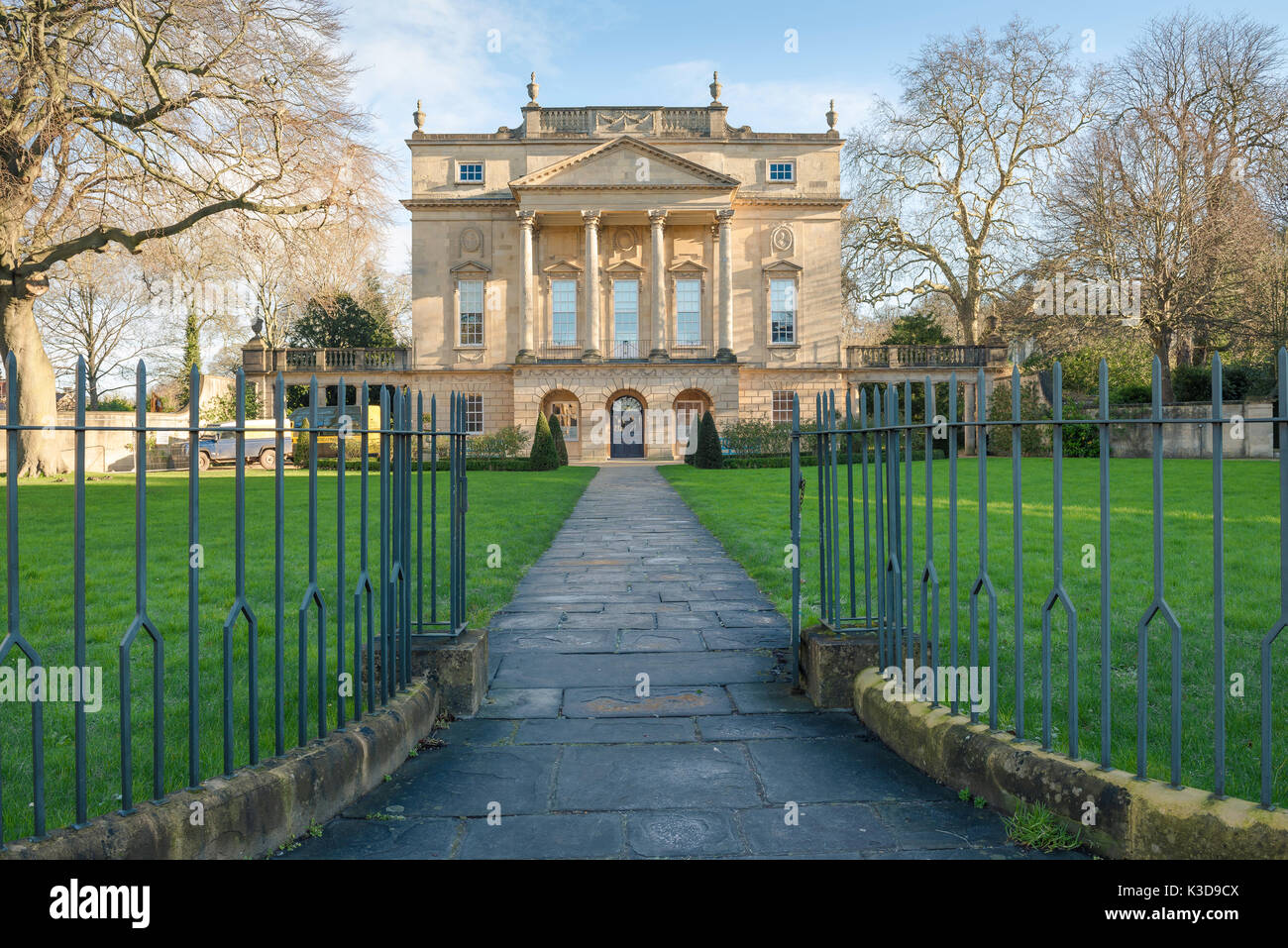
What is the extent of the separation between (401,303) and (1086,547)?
2163 inches

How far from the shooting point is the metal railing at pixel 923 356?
138ft

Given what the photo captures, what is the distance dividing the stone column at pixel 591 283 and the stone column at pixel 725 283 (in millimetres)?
5668

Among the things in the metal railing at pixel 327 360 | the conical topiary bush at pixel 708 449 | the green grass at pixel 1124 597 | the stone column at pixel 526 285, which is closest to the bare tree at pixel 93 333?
the metal railing at pixel 327 360

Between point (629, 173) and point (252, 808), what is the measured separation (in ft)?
129

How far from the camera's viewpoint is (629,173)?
39.6 m

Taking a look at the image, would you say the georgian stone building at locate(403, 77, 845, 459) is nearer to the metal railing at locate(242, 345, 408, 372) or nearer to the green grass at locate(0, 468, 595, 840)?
the metal railing at locate(242, 345, 408, 372)

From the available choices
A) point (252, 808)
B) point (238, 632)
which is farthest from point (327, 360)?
point (252, 808)

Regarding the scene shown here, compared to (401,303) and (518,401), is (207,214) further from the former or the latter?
(401,303)

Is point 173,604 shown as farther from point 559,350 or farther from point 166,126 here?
point 559,350

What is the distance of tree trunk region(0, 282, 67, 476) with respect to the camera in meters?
21.1

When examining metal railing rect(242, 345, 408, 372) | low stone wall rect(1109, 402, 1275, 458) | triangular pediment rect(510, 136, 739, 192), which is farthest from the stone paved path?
metal railing rect(242, 345, 408, 372)

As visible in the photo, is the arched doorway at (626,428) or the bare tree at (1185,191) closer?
the bare tree at (1185,191)

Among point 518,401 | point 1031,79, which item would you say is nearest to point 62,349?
point 518,401

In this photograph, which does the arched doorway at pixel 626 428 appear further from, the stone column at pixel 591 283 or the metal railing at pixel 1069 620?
the metal railing at pixel 1069 620
